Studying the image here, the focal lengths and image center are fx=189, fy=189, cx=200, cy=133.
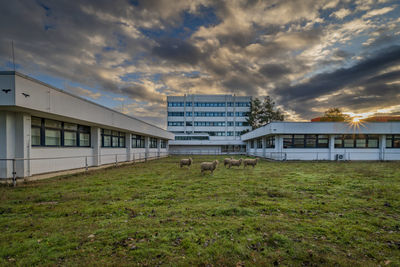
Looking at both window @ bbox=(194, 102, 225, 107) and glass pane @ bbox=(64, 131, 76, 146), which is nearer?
glass pane @ bbox=(64, 131, 76, 146)

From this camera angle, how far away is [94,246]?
391 centimetres

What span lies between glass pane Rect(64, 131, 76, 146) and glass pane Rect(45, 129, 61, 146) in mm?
633

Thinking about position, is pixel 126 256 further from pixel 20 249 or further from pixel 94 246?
pixel 20 249

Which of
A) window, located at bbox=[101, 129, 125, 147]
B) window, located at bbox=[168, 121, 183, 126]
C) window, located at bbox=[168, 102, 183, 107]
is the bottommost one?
window, located at bbox=[101, 129, 125, 147]

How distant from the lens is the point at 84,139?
16.7 m

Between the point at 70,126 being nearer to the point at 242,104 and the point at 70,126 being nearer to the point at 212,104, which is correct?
the point at 212,104

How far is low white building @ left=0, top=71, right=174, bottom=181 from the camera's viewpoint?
9.95 meters

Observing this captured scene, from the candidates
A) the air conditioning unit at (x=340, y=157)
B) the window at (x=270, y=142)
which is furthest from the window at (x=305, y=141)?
the window at (x=270, y=142)

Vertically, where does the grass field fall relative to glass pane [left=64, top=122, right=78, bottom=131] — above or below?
below

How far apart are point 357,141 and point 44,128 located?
35585 millimetres

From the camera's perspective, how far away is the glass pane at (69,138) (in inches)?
565

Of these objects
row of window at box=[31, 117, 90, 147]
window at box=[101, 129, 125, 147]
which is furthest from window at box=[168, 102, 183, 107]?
row of window at box=[31, 117, 90, 147]

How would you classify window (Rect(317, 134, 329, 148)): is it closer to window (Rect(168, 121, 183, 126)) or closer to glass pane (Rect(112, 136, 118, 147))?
glass pane (Rect(112, 136, 118, 147))

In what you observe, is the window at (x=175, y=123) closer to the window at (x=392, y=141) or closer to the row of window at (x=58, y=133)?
the row of window at (x=58, y=133)
